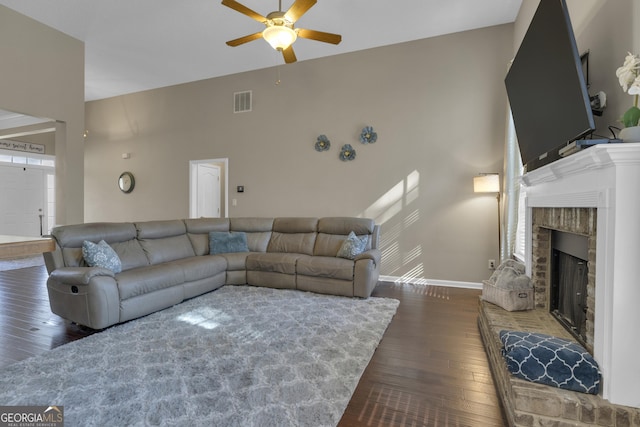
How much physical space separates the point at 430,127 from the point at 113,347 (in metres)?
4.56

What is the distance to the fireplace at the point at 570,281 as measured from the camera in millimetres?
2020

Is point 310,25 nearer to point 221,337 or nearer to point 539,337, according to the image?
point 221,337

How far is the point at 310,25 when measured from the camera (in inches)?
165

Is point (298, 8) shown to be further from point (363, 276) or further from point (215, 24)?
point (363, 276)

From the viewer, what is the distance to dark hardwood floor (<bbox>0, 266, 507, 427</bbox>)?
174 cm

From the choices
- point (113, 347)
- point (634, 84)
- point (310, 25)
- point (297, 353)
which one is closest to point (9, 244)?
point (113, 347)

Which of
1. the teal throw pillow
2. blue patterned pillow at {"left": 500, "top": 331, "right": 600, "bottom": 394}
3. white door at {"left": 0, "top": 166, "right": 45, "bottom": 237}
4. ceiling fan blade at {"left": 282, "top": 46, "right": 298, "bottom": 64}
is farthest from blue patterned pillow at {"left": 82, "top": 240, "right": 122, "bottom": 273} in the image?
white door at {"left": 0, "top": 166, "right": 45, "bottom": 237}

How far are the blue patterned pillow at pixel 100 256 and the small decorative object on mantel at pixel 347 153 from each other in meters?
3.41

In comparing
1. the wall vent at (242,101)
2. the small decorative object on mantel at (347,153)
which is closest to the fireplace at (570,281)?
the small decorative object on mantel at (347,153)

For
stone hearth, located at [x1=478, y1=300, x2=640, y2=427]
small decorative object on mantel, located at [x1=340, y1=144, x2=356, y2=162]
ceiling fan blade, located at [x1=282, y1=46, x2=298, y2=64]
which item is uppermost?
ceiling fan blade, located at [x1=282, y1=46, x2=298, y2=64]

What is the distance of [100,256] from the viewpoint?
3.07 meters

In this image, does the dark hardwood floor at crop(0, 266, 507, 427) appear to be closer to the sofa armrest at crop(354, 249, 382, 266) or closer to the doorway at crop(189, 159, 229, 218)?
the sofa armrest at crop(354, 249, 382, 266)

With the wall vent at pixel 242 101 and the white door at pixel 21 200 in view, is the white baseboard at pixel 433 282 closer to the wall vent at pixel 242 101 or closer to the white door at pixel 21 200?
the wall vent at pixel 242 101

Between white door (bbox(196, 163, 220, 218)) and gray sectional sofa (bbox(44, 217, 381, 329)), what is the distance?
2.06m
